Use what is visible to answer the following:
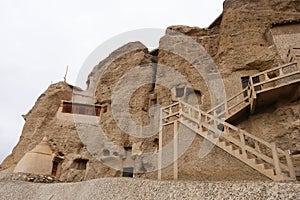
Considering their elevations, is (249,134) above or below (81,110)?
below

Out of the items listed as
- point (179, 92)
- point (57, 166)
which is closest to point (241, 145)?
point (179, 92)

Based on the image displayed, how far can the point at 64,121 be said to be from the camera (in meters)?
22.3

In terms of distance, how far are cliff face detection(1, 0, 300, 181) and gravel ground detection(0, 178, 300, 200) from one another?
366cm

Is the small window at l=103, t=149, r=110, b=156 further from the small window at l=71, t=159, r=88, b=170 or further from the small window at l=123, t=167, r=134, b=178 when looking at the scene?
the small window at l=123, t=167, r=134, b=178

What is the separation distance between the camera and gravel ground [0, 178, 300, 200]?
3295 mm

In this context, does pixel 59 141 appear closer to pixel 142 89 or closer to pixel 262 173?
pixel 142 89

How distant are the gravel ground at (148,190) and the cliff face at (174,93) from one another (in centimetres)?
366

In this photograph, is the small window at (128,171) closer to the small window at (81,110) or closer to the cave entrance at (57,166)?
the cave entrance at (57,166)

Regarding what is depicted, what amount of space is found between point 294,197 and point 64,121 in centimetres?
2175

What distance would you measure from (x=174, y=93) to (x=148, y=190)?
13.5m

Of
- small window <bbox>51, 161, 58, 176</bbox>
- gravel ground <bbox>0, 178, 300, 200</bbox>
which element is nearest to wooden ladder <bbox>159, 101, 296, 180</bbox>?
gravel ground <bbox>0, 178, 300, 200</bbox>

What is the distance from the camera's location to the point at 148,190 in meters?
4.91

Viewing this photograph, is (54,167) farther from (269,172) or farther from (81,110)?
(269,172)

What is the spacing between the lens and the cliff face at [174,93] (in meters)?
10.8
